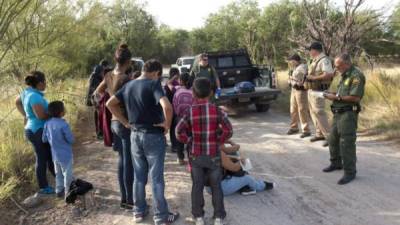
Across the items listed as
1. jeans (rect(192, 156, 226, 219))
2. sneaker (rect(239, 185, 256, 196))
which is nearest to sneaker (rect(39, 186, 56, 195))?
jeans (rect(192, 156, 226, 219))

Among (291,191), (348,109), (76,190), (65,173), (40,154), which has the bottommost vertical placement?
(291,191)

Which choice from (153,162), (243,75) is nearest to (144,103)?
(153,162)

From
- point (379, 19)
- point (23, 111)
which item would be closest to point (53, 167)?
point (23, 111)

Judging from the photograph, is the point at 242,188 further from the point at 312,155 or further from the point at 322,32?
the point at 322,32

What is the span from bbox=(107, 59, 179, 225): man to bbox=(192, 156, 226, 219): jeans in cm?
33

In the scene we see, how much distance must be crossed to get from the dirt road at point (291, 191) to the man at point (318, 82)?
1.17ft

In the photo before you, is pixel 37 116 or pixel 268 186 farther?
pixel 268 186

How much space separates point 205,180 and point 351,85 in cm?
237

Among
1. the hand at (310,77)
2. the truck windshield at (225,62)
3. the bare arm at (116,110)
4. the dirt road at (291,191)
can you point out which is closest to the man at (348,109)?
the dirt road at (291,191)

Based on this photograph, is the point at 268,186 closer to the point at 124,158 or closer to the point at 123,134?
the point at 124,158

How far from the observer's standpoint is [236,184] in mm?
5152

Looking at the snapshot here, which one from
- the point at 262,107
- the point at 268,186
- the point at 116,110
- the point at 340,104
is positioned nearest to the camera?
the point at 116,110

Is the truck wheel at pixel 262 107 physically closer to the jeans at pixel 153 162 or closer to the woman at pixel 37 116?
the woman at pixel 37 116

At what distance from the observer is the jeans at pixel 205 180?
422cm
